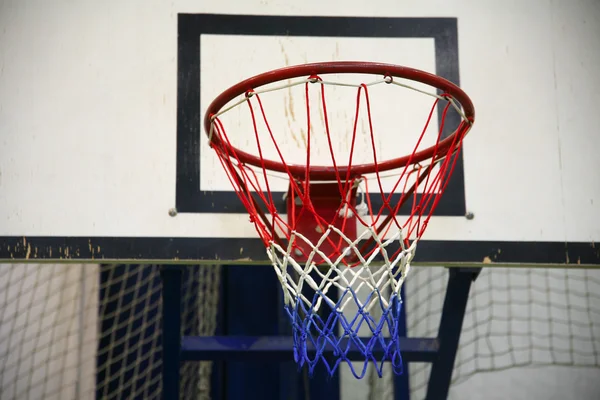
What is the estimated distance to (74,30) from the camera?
6.58 feet

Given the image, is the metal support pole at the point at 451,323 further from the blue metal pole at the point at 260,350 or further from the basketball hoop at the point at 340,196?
the basketball hoop at the point at 340,196

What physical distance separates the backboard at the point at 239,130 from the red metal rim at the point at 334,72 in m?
0.13

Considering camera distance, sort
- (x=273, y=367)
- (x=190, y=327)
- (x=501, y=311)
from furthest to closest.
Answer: (x=190, y=327), (x=501, y=311), (x=273, y=367)

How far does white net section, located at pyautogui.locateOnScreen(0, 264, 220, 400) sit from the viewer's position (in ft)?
9.84

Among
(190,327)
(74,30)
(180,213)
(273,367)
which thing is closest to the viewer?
(180,213)

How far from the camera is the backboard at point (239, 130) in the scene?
1857 millimetres

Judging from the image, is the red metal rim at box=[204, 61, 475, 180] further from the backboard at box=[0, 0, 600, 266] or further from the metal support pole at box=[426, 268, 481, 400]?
the metal support pole at box=[426, 268, 481, 400]

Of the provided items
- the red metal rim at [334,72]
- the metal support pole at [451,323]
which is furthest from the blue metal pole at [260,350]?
the red metal rim at [334,72]

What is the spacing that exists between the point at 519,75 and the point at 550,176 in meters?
0.36

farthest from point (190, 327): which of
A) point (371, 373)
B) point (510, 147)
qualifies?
point (510, 147)

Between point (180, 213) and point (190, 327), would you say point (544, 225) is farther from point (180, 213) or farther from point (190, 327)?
point (190, 327)

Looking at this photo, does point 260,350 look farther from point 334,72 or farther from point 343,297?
point 334,72

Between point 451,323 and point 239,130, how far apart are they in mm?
1019

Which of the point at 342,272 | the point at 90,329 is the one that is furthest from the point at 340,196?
the point at 90,329
